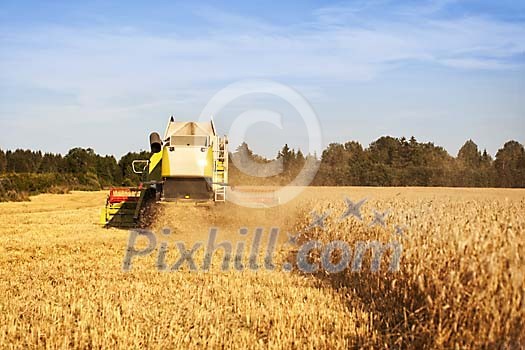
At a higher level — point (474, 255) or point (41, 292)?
point (474, 255)

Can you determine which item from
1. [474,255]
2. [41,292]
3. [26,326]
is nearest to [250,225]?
[41,292]

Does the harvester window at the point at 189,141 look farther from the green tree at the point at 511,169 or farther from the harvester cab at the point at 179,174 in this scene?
the green tree at the point at 511,169

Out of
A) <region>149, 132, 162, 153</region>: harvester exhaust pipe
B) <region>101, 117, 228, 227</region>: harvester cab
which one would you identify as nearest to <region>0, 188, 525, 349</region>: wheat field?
<region>101, 117, 228, 227</region>: harvester cab

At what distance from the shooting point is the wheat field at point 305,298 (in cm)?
471

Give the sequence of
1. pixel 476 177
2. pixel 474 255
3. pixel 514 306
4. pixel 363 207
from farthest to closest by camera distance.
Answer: pixel 476 177 < pixel 363 207 < pixel 474 255 < pixel 514 306

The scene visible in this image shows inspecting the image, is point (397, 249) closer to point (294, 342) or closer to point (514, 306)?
point (294, 342)

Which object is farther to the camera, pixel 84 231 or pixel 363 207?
pixel 84 231

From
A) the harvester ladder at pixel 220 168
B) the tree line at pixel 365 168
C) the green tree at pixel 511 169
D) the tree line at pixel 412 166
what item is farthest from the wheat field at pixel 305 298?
the green tree at pixel 511 169

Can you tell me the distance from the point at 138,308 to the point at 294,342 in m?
2.09

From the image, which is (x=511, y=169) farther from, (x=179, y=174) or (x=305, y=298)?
(x=305, y=298)

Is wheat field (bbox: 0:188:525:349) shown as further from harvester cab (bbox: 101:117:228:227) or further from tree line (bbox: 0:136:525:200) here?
tree line (bbox: 0:136:525:200)

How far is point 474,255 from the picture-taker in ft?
16.0

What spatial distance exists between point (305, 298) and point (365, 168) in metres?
41.7

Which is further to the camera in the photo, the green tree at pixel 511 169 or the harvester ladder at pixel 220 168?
the green tree at pixel 511 169
